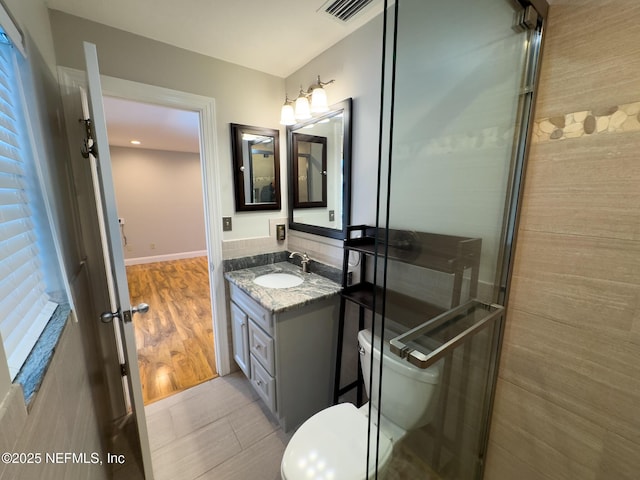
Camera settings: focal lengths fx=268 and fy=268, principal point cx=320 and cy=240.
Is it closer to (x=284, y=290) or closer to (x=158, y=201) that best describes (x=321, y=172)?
(x=284, y=290)

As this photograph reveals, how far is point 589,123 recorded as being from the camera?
31.6 inches

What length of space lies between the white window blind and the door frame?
2.65 ft

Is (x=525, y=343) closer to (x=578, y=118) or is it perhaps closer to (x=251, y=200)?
(x=578, y=118)

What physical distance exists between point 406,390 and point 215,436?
4.33 ft

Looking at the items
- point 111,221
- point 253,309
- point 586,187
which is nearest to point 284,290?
point 253,309

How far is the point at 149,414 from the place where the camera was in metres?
1.77

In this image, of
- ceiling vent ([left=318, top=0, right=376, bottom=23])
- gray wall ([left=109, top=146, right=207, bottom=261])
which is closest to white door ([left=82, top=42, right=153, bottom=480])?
ceiling vent ([left=318, top=0, right=376, bottom=23])

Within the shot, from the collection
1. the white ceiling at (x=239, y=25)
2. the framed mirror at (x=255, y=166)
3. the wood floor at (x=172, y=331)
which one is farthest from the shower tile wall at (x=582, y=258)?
the wood floor at (x=172, y=331)

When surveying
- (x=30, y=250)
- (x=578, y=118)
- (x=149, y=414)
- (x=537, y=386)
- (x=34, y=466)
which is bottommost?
(x=149, y=414)

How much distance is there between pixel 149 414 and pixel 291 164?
1.98 meters

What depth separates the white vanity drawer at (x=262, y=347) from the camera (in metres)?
1.54

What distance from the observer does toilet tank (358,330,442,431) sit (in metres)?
0.84

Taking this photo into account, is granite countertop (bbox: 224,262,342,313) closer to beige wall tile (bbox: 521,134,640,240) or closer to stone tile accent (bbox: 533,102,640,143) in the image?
beige wall tile (bbox: 521,134,640,240)

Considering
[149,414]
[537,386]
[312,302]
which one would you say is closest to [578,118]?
[537,386]
